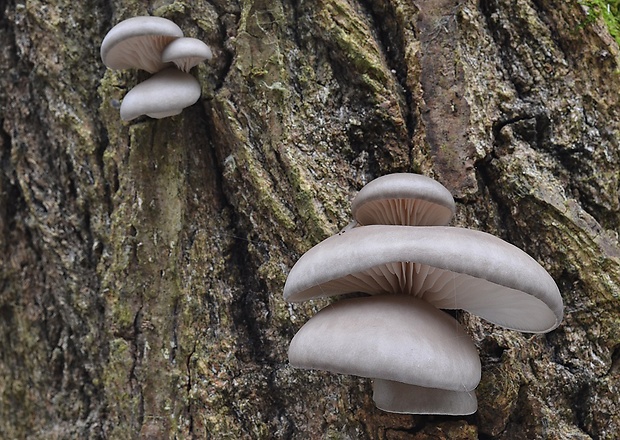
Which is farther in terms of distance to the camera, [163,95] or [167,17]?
[167,17]

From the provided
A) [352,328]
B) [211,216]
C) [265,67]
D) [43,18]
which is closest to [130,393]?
[211,216]

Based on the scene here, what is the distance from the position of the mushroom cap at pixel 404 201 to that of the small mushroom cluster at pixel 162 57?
1.12 m

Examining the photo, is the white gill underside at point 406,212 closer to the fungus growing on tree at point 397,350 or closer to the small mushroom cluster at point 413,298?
the small mushroom cluster at point 413,298

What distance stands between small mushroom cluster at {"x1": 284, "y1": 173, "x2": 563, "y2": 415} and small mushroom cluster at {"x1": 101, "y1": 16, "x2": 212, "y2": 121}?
46.0 inches

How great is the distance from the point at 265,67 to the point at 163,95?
526mm

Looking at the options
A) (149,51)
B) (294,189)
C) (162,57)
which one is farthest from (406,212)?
(149,51)

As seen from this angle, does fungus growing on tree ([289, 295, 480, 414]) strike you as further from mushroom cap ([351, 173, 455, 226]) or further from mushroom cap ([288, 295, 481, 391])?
mushroom cap ([351, 173, 455, 226])

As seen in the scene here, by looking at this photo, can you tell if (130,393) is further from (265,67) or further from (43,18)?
(43,18)

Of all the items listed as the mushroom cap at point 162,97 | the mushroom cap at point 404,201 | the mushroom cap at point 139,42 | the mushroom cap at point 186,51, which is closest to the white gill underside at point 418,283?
the mushroom cap at point 404,201

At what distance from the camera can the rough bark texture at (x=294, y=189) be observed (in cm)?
223

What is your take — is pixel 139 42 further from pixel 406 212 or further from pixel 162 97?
pixel 406 212

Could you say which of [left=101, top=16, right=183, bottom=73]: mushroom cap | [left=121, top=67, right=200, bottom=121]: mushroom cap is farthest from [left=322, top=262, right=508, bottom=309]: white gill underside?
[left=101, top=16, right=183, bottom=73]: mushroom cap

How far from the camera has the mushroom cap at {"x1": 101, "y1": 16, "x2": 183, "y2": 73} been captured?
2.56m

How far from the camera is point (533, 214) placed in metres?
2.34
